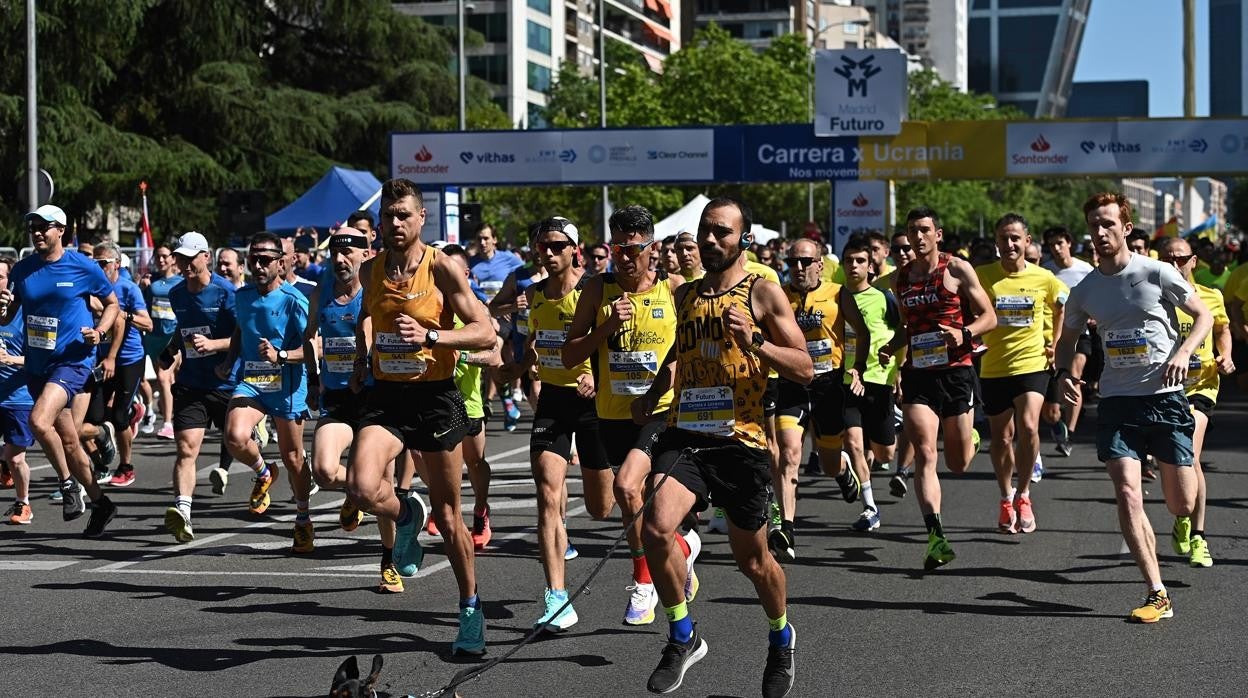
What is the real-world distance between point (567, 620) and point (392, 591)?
139 cm

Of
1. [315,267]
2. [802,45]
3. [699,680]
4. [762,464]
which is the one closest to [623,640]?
[699,680]

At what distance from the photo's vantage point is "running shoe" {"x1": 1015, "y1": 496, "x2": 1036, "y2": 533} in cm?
1145

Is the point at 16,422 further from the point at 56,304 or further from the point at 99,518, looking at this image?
the point at 99,518

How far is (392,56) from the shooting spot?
51.6 meters

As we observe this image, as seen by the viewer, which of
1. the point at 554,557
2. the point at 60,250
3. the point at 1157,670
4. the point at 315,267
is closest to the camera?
the point at 1157,670

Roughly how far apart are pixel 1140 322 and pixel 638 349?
240 cm

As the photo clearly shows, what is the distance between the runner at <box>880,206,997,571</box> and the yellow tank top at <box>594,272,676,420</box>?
231 cm

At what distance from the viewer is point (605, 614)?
8469mm

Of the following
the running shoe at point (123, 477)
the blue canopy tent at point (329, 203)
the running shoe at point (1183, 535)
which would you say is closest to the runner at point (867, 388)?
the running shoe at point (1183, 535)

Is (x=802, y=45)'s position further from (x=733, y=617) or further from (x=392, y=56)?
(x=733, y=617)

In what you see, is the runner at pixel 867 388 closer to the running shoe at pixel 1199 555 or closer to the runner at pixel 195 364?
the running shoe at pixel 1199 555

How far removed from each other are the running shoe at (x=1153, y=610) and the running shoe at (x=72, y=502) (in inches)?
278

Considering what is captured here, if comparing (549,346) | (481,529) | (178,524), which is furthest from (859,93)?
(549,346)

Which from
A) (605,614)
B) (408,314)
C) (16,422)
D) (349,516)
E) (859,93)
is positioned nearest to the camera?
(408,314)
